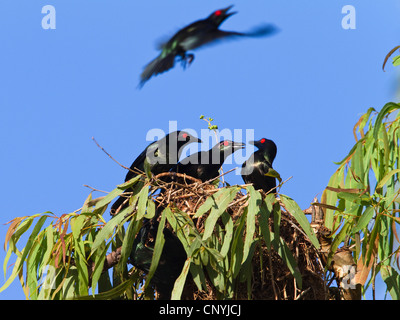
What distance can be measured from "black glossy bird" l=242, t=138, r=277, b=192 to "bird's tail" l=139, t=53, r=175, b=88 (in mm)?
2933

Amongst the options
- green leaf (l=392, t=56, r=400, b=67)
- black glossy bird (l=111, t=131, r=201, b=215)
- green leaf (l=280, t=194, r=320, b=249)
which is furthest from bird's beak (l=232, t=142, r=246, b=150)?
green leaf (l=280, t=194, r=320, b=249)

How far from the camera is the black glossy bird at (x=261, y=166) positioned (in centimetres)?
745

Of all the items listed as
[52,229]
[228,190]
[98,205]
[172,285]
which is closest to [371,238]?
[228,190]

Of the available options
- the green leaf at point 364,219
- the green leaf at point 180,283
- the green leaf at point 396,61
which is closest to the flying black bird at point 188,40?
the green leaf at point 180,283

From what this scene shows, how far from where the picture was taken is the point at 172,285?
19.4ft

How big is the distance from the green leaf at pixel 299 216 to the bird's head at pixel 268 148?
176 cm

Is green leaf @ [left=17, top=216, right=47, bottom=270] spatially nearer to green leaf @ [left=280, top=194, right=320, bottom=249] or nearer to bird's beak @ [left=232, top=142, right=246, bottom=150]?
green leaf @ [left=280, top=194, right=320, bottom=249]

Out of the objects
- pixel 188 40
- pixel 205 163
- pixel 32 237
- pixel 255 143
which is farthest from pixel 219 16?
pixel 255 143

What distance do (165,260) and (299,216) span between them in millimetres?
1023

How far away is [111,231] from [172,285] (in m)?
0.63

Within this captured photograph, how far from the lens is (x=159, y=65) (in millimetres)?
4637

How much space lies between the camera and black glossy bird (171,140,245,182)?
295 inches

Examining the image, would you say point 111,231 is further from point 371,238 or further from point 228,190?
point 371,238

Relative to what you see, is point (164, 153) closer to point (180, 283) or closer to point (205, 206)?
point (205, 206)
